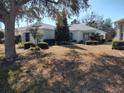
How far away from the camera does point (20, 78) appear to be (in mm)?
11031

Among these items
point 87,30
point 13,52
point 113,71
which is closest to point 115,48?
point 13,52

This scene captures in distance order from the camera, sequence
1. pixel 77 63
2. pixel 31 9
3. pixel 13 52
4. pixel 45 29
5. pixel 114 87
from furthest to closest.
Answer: pixel 45 29
pixel 31 9
pixel 13 52
pixel 77 63
pixel 114 87

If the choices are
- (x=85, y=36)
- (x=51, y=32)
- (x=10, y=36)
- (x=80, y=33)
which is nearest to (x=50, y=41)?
(x=51, y=32)

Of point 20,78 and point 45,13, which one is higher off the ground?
point 45,13

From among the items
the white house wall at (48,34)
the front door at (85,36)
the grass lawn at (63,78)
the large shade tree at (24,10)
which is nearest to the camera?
the grass lawn at (63,78)

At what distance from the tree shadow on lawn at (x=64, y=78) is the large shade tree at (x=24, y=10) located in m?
4.46

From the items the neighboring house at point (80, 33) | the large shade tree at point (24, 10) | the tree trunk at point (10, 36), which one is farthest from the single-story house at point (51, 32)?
the tree trunk at point (10, 36)

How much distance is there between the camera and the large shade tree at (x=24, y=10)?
1695 cm

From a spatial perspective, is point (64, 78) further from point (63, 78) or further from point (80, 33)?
point (80, 33)

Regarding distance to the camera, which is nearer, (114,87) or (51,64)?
(114,87)

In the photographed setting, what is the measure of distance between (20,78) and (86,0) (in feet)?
32.7

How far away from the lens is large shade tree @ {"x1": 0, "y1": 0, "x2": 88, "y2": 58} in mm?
16953

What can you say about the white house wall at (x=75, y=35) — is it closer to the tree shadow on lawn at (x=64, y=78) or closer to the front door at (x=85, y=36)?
the front door at (x=85, y=36)

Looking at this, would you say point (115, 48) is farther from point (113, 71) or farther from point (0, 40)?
point (0, 40)
